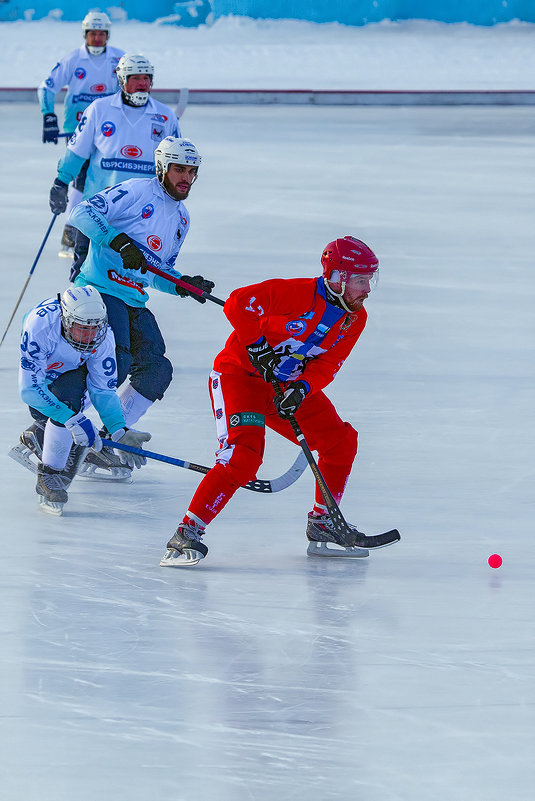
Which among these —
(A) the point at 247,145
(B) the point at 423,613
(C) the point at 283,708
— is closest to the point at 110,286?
(B) the point at 423,613

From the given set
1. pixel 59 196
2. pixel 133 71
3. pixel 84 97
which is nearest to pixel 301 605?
pixel 133 71

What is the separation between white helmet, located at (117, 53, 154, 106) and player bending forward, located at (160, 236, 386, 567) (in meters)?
2.76

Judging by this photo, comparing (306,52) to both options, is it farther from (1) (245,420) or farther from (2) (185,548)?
(2) (185,548)

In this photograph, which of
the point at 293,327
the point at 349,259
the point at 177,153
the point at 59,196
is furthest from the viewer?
the point at 59,196

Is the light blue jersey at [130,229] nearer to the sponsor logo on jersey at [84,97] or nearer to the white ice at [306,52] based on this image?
the sponsor logo on jersey at [84,97]

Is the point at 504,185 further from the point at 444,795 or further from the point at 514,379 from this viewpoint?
the point at 444,795

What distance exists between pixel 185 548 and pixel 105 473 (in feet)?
3.37

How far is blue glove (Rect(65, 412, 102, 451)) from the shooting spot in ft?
15.4

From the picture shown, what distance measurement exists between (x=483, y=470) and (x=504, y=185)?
758cm

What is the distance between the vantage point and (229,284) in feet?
27.4

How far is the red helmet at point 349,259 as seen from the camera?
424cm

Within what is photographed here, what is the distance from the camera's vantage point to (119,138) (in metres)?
6.91

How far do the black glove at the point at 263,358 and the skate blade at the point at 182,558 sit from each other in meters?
0.56

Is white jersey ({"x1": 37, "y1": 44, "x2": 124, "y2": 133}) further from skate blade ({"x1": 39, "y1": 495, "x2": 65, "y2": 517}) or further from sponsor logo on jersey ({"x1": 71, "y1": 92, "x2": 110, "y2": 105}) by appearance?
skate blade ({"x1": 39, "y1": 495, "x2": 65, "y2": 517})
